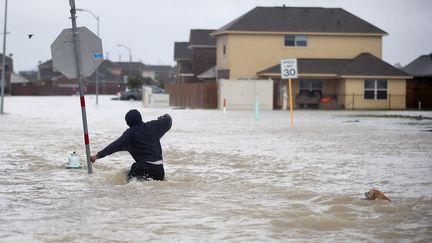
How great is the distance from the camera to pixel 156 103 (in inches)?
2469

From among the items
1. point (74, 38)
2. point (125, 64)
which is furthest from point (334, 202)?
point (125, 64)

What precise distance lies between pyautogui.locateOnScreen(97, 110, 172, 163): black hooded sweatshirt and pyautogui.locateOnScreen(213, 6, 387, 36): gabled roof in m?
44.9

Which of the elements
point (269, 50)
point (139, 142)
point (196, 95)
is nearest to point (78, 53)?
point (139, 142)

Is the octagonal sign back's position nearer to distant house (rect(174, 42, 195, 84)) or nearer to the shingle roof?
distant house (rect(174, 42, 195, 84))

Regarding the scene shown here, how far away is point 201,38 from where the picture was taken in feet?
254

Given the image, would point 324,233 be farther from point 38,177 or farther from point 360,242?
point 38,177

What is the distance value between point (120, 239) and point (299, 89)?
164 feet

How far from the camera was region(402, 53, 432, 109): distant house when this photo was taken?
60.8 metres

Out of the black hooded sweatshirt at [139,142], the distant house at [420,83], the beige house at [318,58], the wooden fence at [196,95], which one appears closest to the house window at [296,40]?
the beige house at [318,58]

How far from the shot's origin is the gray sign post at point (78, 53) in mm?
13977

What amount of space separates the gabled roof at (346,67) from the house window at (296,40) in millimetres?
1270

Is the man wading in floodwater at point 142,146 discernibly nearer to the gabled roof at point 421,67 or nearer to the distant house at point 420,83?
the distant house at point 420,83

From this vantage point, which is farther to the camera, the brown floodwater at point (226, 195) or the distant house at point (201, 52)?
the distant house at point (201, 52)

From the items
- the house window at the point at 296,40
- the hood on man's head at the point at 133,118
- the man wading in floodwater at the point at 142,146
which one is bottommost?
the man wading in floodwater at the point at 142,146
